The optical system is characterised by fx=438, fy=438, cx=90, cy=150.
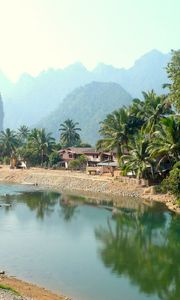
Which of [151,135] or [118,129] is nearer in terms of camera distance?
[151,135]

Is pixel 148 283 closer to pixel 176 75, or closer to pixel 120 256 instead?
pixel 120 256

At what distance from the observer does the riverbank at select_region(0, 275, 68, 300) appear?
72.0 feet

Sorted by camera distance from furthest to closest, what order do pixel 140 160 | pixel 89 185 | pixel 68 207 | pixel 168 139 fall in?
pixel 89 185 < pixel 140 160 < pixel 68 207 < pixel 168 139

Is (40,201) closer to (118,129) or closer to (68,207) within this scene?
(68,207)

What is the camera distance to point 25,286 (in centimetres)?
2400

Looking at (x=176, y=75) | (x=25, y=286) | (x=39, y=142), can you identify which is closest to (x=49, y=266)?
(x=25, y=286)

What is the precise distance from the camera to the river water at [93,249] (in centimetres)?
2555

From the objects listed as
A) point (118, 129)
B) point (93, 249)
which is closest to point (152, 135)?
point (118, 129)

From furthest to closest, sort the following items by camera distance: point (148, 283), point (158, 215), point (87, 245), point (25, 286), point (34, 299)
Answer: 1. point (158, 215)
2. point (87, 245)
3. point (148, 283)
4. point (25, 286)
5. point (34, 299)

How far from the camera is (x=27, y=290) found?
23.1 metres

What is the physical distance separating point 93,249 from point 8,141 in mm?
71119

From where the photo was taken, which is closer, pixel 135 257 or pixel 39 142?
pixel 135 257

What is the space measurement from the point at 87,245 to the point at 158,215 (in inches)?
540

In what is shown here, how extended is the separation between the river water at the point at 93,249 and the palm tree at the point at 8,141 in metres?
48.7
